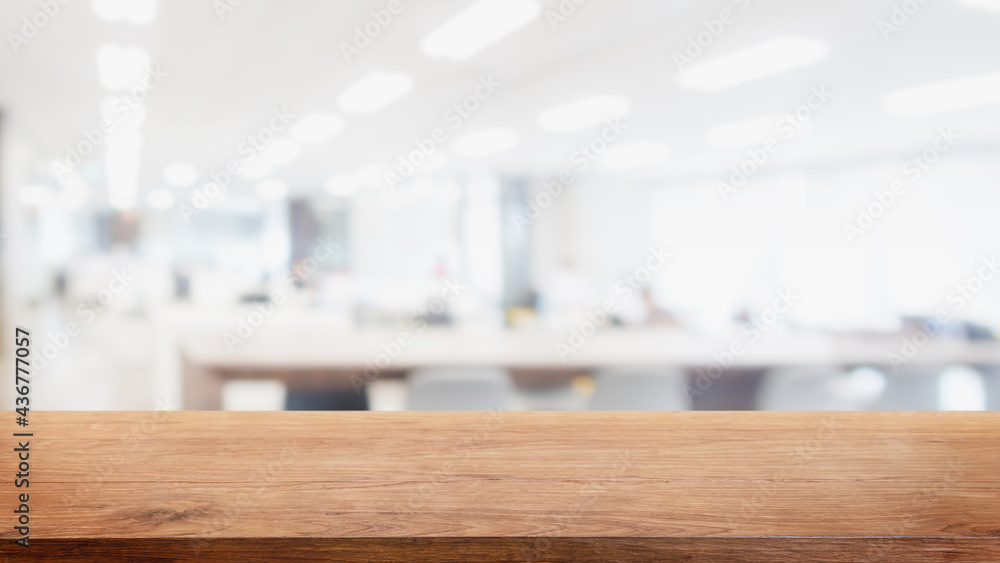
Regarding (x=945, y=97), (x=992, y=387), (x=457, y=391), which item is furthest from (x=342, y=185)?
(x=992, y=387)

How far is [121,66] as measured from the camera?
57.0 inches

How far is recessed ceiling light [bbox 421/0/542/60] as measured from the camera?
1442 mm

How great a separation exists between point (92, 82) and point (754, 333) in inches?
66.0

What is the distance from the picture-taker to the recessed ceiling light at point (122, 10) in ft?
4.62

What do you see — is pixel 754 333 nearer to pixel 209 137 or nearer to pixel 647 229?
pixel 647 229

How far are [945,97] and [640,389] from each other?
3.31 feet

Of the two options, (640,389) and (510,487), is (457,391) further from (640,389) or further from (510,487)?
(510,487)

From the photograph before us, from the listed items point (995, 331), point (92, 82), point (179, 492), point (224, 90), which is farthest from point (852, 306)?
point (92, 82)

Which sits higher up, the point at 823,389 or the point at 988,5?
the point at 988,5

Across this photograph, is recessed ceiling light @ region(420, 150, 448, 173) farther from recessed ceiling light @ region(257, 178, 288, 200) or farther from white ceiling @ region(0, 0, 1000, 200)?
recessed ceiling light @ region(257, 178, 288, 200)

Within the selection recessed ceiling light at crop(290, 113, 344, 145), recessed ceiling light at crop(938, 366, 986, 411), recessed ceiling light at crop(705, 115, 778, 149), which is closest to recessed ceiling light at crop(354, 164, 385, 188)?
recessed ceiling light at crop(290, 113, 344, 145)

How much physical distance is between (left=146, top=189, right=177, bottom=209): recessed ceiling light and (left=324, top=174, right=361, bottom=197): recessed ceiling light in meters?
0.36

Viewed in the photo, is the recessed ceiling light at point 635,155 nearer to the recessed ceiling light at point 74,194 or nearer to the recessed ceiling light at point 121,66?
the recessed ceiling light at point 121,66

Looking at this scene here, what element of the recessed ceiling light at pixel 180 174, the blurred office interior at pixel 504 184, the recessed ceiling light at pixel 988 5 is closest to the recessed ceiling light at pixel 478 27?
the blurred office interior at pixel 504 184
